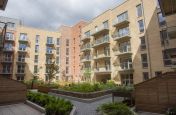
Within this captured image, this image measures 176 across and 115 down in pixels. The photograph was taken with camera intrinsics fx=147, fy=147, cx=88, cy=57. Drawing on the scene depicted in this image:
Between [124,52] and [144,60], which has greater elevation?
[124,52]

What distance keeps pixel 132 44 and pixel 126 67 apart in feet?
14.0

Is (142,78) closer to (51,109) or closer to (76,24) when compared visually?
(51,109)

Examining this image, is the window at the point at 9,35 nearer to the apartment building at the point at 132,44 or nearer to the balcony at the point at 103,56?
the apartment building at the point at 132,44

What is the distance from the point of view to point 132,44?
26094 mm

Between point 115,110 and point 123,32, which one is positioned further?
point 123,32

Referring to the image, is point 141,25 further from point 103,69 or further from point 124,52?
point 103,69

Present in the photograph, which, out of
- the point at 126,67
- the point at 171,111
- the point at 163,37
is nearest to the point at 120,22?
the point at 126,67

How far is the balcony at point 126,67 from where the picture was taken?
83.9ft

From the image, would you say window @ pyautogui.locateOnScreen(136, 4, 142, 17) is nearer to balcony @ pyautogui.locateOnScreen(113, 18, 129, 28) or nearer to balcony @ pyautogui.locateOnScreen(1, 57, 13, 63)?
balcony @ pyautogui.locateOnScreen(113, 18, 129, 28)

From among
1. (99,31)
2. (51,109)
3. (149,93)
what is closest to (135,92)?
(149,93)

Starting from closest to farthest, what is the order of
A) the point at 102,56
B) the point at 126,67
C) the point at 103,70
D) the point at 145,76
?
the point at 145,76 < the point at 126,67 < the point at 103,70 < the point at 102,56

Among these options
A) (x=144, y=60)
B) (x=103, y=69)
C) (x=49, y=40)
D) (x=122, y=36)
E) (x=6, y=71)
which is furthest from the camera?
(x=49, y=40)

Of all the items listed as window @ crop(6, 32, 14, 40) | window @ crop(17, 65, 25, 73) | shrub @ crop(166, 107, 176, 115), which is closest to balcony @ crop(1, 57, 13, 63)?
window @ crop(17, 65, 25, 73)

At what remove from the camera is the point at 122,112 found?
23.8 ft
